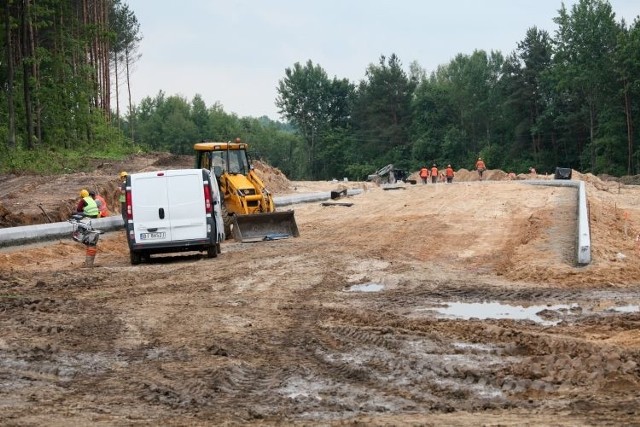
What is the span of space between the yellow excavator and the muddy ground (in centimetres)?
223

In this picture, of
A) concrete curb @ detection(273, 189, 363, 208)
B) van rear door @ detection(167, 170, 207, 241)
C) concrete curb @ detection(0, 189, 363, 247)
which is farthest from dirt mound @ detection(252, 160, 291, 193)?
van rear door @ detection(167, 170, 207, 241)

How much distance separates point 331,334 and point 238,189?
14.9 meters

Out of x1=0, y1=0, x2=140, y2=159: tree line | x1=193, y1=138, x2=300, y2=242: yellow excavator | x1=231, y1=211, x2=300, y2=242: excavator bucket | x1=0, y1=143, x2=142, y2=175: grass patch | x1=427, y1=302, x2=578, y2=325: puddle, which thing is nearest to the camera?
x1=427, y1=302, x2=578, y2=325: puddle

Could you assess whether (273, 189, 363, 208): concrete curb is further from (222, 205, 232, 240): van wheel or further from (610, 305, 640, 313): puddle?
(610, 305, 640, 313): puddle

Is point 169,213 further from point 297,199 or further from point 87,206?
point 297,199

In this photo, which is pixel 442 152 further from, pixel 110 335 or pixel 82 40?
pixel 110 335

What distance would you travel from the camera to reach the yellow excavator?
23.8 meters

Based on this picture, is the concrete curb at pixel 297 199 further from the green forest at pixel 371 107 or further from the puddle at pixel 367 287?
the puddle at pixel 367 287

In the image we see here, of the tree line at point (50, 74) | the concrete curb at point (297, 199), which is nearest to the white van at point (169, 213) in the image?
the concrete curb at point (297, 199)

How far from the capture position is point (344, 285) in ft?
49.6

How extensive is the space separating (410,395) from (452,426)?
1326 mm

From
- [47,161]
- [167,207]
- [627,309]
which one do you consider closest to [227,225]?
[167,207]

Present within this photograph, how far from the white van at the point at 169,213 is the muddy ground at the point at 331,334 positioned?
678mm

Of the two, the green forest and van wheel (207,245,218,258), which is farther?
the green forest
